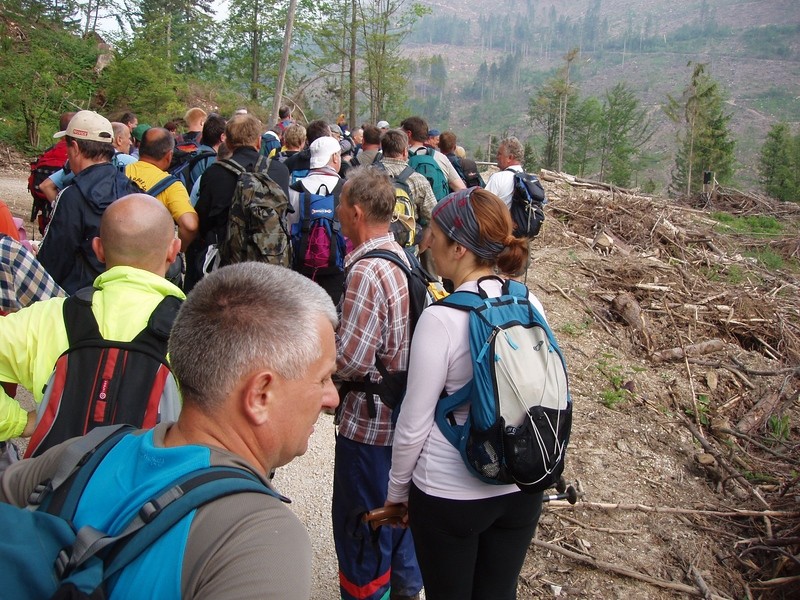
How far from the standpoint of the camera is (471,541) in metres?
2.28

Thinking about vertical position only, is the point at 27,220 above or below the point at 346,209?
below

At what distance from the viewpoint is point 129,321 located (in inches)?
77.0

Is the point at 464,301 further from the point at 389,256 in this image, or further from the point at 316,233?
the point at 316,233

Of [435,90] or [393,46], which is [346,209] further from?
[435,90]

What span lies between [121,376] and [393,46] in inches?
1334

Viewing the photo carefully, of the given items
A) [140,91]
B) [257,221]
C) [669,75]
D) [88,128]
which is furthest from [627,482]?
[669,75]

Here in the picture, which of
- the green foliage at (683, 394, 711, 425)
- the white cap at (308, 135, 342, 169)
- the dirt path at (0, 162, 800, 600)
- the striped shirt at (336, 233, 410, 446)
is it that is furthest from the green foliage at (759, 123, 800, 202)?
the striped shirt at (336, 233, 410, 446)

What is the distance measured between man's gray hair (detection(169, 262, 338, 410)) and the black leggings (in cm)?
120

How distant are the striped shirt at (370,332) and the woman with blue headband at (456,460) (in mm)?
402

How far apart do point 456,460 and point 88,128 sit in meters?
3.24

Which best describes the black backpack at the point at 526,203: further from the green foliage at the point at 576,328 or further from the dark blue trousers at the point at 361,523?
the dark blue trousers at the point at 361,523

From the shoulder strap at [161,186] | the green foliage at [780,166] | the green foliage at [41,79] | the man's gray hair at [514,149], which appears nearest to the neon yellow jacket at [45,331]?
the shoulder strap at [161,186]

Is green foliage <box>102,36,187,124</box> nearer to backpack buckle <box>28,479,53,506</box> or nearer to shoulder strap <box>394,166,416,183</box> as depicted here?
shoulder strap <box>394,166,416,183</box>

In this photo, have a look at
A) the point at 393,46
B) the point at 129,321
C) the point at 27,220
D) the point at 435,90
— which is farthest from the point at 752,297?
the point at 435,90
